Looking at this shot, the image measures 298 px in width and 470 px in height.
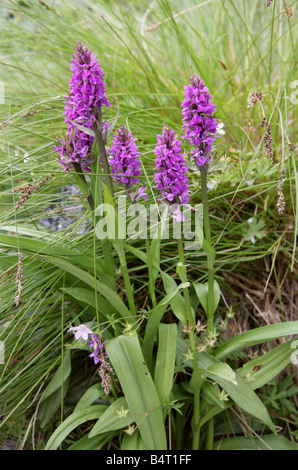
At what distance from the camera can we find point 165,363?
1.26 metres

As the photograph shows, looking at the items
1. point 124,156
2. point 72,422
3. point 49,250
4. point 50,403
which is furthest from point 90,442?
point 124,156

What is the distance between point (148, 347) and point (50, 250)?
42 cm

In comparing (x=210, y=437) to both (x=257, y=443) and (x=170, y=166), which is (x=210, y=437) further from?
(x=170, y=166)

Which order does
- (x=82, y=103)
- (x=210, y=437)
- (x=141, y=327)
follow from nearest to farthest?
(x=82, y=103), (x=210, y=437), (x=141, y=327)

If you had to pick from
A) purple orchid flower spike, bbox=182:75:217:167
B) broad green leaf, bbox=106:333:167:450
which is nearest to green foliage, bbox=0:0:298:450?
broad green leaf, bbox=106:333:167:450

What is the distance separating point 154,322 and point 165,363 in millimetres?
117

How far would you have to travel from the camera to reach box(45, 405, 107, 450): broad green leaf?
122 cm

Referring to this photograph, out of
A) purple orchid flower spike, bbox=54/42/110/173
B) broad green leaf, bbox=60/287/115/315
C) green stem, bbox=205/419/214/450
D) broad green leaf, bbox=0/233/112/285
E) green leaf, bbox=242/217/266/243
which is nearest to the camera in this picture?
purple orchid flower spike, bbox=54/42/110/173

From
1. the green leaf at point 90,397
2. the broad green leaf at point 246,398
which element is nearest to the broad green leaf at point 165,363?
the broad green leaf at point 246,398

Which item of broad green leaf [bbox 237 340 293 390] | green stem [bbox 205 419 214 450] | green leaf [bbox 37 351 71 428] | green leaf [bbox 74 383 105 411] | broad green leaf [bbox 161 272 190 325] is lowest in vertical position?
green stem [bbox 205 419 214 450]

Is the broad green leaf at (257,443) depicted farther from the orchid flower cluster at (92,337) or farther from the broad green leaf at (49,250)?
the broad green leaf at (49,250)

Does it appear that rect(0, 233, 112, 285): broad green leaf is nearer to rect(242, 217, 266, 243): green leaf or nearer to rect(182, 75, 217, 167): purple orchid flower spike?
rect(182, 75, 217, 167): purple orchid flower spike

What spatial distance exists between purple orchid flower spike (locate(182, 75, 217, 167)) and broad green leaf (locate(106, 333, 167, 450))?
0.53m

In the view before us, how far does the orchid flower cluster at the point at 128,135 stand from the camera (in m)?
1.08
